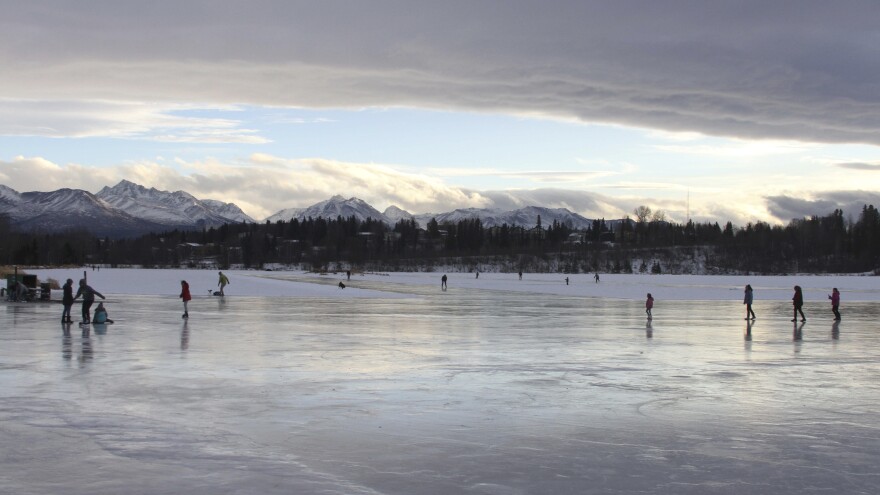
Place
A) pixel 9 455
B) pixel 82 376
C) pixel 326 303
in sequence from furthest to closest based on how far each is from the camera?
pixel 326 303 < pixel 82 376 < pixel 9 455

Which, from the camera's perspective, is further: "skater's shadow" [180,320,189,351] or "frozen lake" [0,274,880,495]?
"skater's shadow" [180,320,189,351]

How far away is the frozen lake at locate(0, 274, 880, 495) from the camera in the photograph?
6.65m

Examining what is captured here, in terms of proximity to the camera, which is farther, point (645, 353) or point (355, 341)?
point (355, 341)

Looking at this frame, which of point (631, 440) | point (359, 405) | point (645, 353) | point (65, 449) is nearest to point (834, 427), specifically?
point (631, 440)

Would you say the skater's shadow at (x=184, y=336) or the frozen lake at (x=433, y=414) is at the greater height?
the skater's shadow at (x=184, y=336)

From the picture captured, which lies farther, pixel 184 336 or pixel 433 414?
pixel 184 336

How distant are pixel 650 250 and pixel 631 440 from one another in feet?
535

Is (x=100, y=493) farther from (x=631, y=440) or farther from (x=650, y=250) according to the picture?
(x=650, y=250)

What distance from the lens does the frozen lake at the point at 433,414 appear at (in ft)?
21.8

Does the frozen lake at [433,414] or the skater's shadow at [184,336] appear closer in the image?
the frozen lake at [433,414]

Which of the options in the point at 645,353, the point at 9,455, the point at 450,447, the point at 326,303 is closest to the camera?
the point at 9,455

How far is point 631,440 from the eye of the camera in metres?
8.09

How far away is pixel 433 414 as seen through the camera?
9.34m

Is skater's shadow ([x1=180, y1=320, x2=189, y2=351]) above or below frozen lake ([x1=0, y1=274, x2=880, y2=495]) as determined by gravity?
above
